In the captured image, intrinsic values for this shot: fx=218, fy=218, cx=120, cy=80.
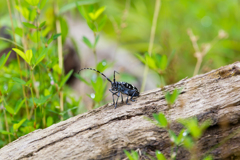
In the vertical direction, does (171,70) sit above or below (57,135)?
above

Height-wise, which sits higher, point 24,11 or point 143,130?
point 24,11

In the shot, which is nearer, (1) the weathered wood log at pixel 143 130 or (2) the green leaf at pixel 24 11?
(1) the weathered wood log at pixel 143 130

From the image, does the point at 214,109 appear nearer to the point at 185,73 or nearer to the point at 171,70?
the point at 171,70

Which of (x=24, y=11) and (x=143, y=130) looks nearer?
(x=143, y=130)

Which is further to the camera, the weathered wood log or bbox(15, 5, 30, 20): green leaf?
bbox(15, 5, 30, 20): green leaf

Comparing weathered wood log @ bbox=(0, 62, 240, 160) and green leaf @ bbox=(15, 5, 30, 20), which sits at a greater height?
green leaf @ bbox=(15, 5, 30, 20)

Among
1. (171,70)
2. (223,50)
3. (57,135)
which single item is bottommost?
(57,135)

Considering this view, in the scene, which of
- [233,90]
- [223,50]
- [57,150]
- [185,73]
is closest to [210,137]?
[233,90]

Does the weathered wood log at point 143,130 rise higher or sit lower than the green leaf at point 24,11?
lower
